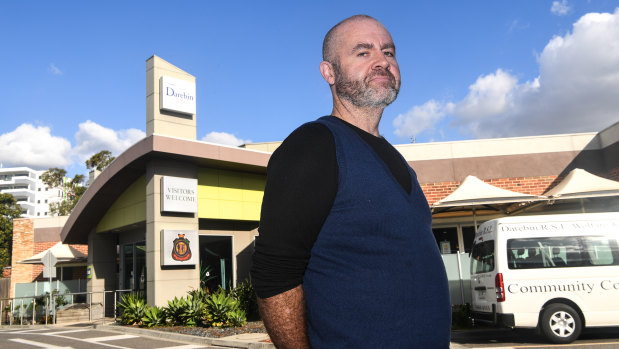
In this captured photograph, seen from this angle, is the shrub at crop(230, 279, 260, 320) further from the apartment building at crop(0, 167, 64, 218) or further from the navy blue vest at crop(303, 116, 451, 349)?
the apartment building at crop(0, 167, 64, 218)

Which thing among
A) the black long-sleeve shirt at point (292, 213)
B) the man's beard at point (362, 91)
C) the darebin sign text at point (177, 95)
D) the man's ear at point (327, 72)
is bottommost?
the black long-sleeve shirt at point (292, 213)

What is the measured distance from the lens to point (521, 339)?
984 centimetres

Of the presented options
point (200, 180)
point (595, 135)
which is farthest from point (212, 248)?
point (595, 135)

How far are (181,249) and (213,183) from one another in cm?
269

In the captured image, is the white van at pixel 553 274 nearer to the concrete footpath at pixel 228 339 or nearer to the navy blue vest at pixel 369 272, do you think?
the concrete footpath at pixel 228 339

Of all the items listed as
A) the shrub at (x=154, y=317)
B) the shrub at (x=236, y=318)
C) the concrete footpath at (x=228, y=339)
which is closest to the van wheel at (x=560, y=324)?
the concrete footpath at (x=228, y=339)

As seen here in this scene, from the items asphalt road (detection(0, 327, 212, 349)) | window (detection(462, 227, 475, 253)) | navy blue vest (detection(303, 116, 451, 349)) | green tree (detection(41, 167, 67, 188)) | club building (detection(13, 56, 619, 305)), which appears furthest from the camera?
green tree (detection(41, 167, 67, 188))

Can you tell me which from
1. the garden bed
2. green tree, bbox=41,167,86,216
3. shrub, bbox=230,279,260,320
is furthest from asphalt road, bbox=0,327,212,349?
green tree, bbox=41,167,86,216

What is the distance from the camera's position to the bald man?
4.38ft

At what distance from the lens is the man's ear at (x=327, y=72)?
5.93 ft

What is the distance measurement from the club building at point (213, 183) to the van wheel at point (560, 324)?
251 inches

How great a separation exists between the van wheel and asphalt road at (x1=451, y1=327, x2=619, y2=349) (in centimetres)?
16

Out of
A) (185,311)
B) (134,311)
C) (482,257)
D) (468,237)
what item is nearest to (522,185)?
(468,237)

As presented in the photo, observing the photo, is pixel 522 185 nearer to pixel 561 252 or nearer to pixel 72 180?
pixel 561 252
